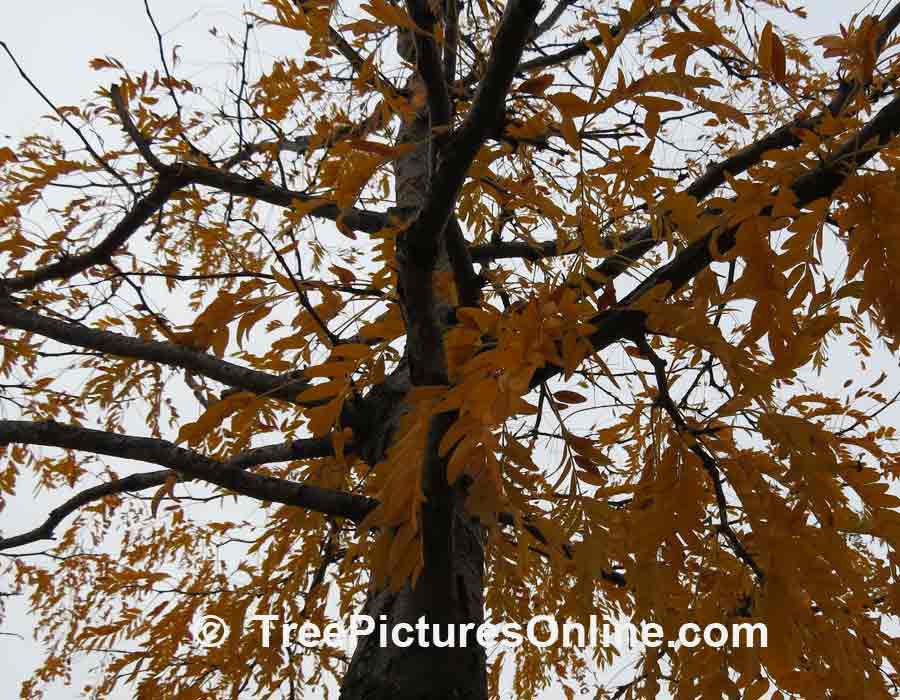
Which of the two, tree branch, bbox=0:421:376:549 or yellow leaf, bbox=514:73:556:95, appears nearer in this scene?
yellow leaf, bbox=514:73:556:95

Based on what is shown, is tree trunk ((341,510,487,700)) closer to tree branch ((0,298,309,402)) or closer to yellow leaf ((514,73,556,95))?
tree branch ((0,298,309,402))

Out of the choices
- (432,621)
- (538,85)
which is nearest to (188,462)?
(432,621)

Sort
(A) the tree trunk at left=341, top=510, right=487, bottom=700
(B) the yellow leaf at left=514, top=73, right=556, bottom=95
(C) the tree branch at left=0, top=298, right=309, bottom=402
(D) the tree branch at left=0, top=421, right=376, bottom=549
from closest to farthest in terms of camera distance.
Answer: (B) the yellow leaf at left=514, top=73, right=556, bottom=95, (A) the tree trunk at left=341, top=510, right=487, bottom=700, (D) the tree branch at left=0, top=421, right=376, bottom=549, (C) the tree branch at left=0, top=298, right=309, bottom=402

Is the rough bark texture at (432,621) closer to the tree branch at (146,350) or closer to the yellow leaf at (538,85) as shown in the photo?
the yellow leaf at (538,85)

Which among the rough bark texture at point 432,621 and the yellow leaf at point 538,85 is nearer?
the yellow leaf at point 538,85

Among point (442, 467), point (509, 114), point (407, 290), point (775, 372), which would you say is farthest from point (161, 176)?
point (775, 372)

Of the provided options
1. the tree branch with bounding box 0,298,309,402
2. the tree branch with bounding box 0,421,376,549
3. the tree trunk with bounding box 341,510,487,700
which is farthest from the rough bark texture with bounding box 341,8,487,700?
the tree branch with bounding box 0,298,309,402

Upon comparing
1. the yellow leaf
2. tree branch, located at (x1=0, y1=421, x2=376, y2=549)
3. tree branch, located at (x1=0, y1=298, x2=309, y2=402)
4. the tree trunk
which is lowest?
the tree trunk

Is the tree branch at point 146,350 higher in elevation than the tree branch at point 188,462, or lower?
higher

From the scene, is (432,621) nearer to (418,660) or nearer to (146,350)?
(418,660)

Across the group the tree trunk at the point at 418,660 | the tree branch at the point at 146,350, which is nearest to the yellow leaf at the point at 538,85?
the tree trunk at the point at 418,660

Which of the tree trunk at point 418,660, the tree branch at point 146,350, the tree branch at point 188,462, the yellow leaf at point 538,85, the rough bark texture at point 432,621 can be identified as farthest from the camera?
the tree branch at point 146,350

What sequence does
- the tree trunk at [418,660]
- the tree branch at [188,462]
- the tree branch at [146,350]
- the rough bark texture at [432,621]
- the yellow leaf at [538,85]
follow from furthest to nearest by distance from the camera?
the tree branch at [146,350] → the tree branch at [188,462] → the tree trunk at [418,660] → the rough bark texture at [432,621] → the yellow leaf at [538,85]

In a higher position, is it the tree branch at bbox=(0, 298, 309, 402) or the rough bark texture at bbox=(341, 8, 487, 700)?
the tree branch at bbox=(0, 298, 309, 402)
